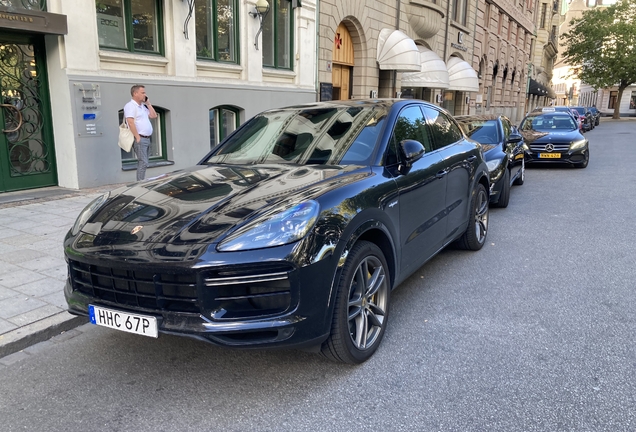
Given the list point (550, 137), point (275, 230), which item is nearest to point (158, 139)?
point (275, 230)

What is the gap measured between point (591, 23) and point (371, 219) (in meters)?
56.5

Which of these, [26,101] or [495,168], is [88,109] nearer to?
[26,101]

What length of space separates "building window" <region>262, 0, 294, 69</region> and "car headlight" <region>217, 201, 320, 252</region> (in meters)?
10.9

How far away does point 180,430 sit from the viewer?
268 centimetres

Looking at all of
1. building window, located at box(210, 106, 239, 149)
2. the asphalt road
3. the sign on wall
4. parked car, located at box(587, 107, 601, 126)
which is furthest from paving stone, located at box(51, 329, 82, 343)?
parked car, located at box(587, 107, 601, 126)

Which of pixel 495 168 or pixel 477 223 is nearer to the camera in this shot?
pixel 477 223

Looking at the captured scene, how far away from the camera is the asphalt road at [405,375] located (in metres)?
2.77

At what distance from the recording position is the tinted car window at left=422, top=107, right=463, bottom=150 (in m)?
4.96

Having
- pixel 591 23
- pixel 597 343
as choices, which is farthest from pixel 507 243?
pixel 591 23

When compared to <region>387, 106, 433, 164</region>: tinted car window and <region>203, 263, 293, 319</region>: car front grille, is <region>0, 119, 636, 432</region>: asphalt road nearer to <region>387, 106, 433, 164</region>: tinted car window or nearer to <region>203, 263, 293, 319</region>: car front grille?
<region>203, 263, 293, 319</region>: car front grille

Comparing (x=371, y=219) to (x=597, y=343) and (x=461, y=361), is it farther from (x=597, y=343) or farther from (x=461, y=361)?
(x=597, y=343)

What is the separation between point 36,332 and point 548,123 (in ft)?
46.7

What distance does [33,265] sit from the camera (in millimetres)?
5156

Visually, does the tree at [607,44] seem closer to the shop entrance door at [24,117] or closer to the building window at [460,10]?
the building window at [460,10]
